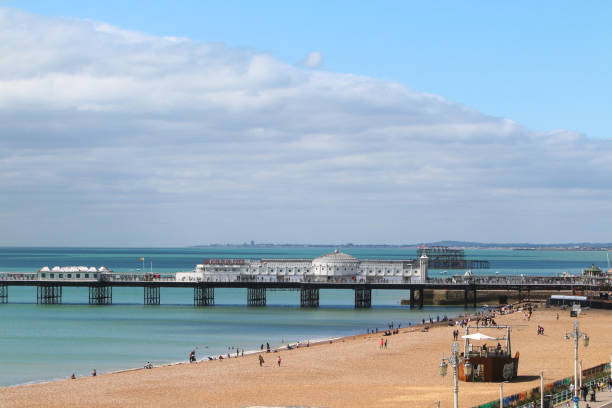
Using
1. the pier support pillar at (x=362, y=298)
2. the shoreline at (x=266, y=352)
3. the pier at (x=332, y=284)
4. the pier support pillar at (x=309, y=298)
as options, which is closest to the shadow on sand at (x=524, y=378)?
the shoreline at (x=266, y=352)

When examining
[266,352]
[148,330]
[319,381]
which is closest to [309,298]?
[148,330]

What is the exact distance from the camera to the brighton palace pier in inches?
3597

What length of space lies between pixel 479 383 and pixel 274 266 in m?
60.2

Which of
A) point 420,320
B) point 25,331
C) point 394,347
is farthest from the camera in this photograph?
point 420,320

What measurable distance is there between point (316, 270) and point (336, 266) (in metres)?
2.66

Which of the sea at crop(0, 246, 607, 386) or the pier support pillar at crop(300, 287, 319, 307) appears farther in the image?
the pier support pillar at crop(300, 287, 319, 307)

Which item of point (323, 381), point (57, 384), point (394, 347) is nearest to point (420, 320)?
point (394, 347)

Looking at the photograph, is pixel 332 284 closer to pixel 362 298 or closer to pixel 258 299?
pixel 362 298

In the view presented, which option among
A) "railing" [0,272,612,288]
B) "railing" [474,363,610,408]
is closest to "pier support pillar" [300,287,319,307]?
"railing" [0,272,612,288]

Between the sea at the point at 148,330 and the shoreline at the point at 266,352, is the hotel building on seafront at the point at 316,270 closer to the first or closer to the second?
the sea at the point at 148,330

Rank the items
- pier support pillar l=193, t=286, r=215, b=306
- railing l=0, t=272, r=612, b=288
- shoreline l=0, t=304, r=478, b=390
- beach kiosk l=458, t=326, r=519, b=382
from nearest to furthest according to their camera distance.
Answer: beach kiosk l=458, t=326, r=519, b=382 → shoreline l=0, t=304, r=478, b=390 → railing l=0, t=272, r=612, b=288 → pier support pillar l=193, t=286, r=215, b=306

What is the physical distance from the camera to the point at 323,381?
41469mm

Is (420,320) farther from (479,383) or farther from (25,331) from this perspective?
(479,383)

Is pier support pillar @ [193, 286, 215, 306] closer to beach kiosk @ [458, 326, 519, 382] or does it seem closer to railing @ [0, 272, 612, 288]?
railing @ [0, 272, 612, 288]
